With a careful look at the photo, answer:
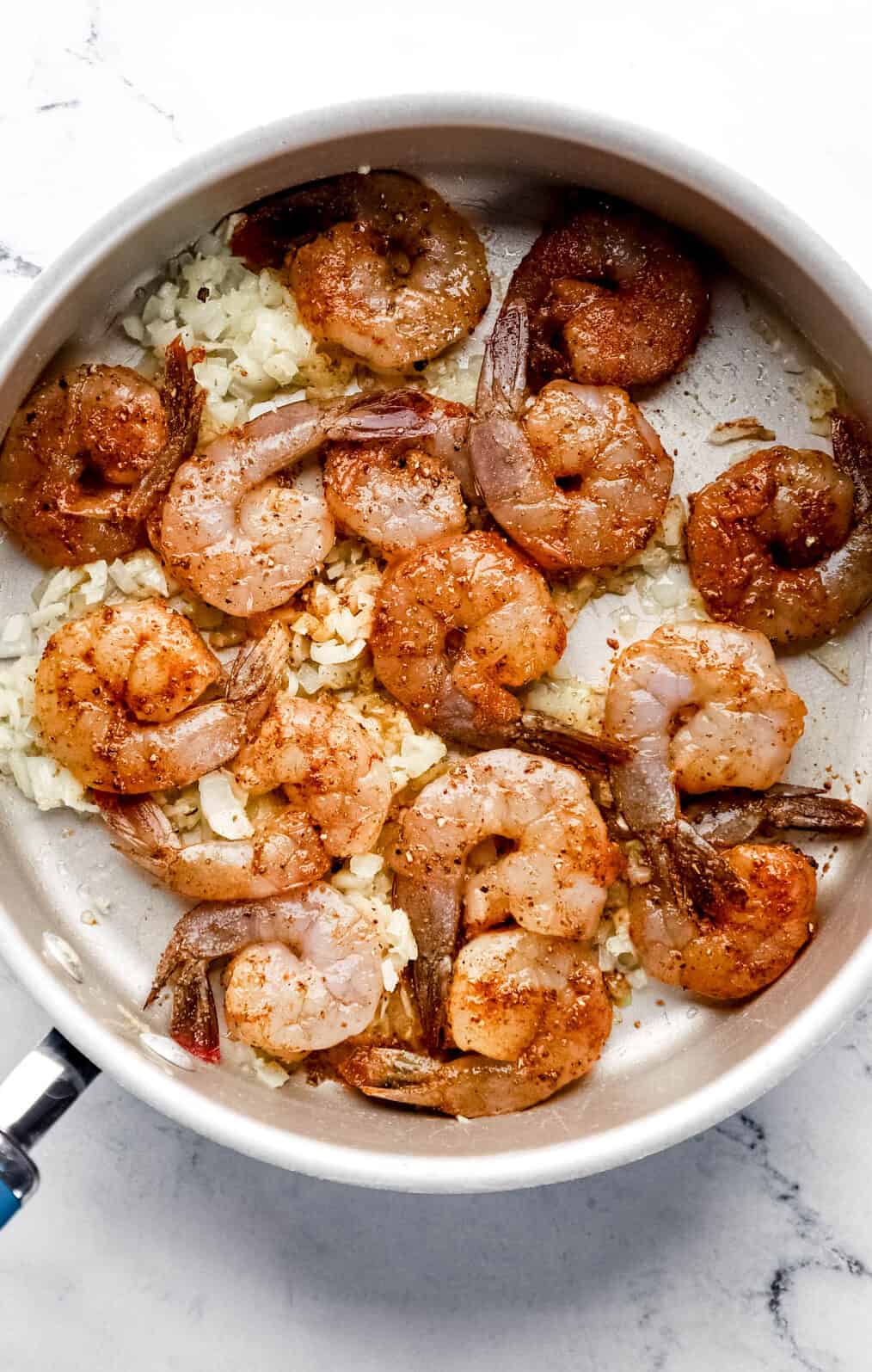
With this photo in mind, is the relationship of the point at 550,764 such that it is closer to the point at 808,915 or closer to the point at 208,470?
the point at 808,915

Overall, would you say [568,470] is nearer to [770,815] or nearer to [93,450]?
[770,815]

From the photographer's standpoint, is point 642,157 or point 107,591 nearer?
point 642,157

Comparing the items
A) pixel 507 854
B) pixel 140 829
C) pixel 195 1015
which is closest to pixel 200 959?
pixel 195 1015

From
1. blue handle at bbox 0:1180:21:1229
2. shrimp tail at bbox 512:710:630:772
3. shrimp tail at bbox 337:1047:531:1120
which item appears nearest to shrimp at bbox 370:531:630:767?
shrimp tail at bbox 512:710:630:772

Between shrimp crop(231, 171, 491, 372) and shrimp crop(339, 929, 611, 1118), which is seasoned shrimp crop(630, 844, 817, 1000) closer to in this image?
shrimp crop(339, 929, 611, 1118)

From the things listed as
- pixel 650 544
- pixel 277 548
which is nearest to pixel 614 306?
pixel 650 544

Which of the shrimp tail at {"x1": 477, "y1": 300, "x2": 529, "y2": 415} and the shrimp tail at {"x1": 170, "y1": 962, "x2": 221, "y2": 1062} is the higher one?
the shrimp tail at {"x1": 477, "y1": 300, "x2": 529, "y2": 415}
